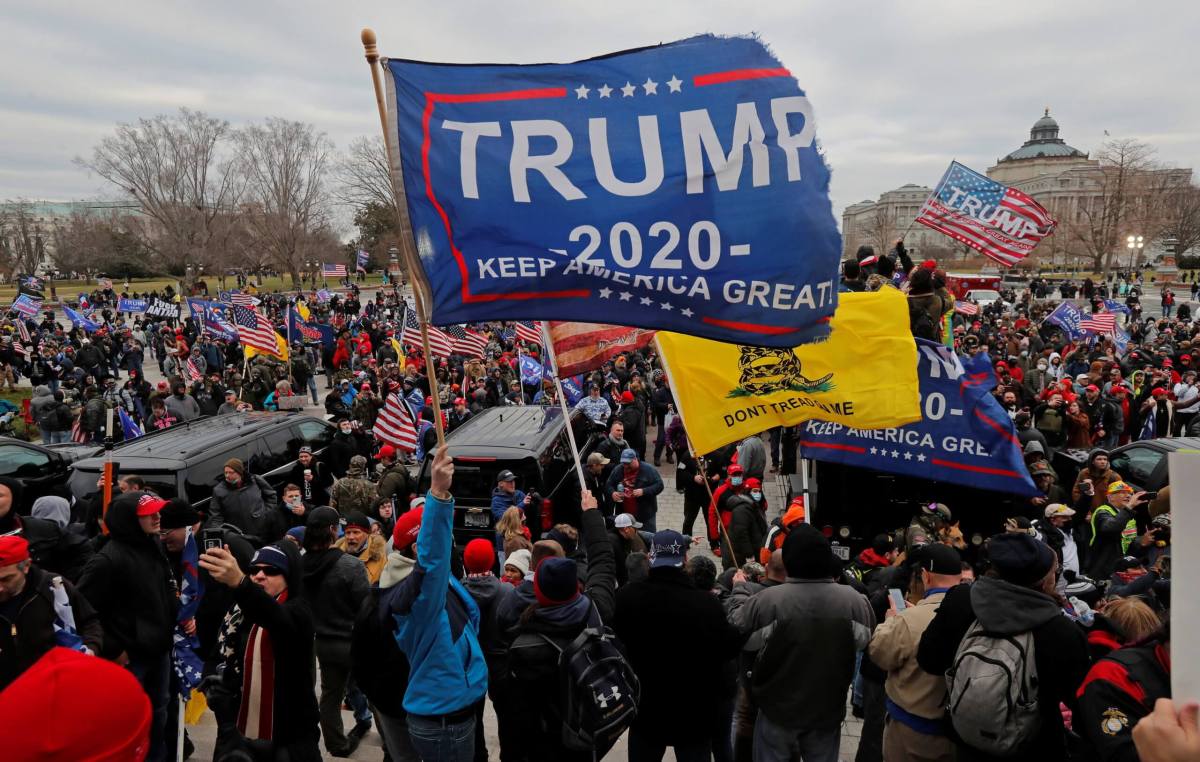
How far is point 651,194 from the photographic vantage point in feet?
12.5

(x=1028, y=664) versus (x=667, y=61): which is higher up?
(x=667, y=61)

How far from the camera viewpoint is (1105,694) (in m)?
2.53

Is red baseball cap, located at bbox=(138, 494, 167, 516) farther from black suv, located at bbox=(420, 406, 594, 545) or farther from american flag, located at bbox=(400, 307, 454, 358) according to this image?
american flag, located at bbox=(400, 307, 454, 358)

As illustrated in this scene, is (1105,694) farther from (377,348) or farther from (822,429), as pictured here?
(377,348)

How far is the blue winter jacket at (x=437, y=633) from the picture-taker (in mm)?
3260

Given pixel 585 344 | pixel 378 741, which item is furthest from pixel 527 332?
pixel 378 741

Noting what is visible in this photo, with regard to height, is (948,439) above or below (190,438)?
above

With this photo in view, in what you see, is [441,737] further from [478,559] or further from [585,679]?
[478,559]

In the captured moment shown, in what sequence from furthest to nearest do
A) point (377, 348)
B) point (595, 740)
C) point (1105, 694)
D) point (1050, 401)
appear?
1. point (377, 348)
2. point (1050, 401)
3. point (595, 740)
4. point (1105, 694)

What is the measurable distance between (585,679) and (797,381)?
10.5ft

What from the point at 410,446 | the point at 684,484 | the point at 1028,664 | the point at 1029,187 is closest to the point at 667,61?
the point at 1028,664

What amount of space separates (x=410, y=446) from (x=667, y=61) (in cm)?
811

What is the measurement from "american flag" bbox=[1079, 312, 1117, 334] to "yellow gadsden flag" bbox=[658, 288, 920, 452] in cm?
1464

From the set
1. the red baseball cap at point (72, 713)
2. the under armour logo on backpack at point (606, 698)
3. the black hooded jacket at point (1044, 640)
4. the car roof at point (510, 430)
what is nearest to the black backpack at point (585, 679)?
the under armour logo on backpack at point (606, 698)
